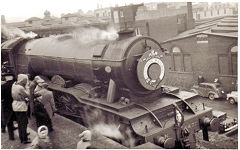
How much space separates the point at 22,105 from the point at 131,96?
9.01ft

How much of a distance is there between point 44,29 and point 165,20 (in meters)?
11.7

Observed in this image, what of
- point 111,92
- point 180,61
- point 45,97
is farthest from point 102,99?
point 180,61

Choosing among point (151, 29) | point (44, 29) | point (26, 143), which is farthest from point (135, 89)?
point (151, 29)

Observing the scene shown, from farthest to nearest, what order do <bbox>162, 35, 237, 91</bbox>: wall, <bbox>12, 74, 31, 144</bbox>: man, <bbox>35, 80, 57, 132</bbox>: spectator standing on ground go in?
<bbox>162, 35, 237, 91</bbox>: wall → <bbox>35, 80, 57, 132</bbox>: spectator standing on ground → <bbox>12, 74, 31, 144</bbox>: man

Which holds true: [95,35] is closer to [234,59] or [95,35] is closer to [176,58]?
[234,59]

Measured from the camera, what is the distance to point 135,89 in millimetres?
6949

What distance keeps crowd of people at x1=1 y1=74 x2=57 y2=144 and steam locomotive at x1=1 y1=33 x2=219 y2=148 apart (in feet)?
3.43

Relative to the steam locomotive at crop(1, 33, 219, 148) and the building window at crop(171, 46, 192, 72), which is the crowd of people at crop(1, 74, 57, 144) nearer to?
the steam locomotive at crop(1, 33, 219, 148)

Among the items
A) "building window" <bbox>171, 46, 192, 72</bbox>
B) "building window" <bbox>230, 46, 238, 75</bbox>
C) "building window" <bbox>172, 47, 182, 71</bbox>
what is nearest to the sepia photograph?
"building window" <bbox>230, 46, 238, 75</bbox>

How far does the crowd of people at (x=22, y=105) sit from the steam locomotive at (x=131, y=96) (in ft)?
3.43

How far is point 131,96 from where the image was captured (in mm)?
6934

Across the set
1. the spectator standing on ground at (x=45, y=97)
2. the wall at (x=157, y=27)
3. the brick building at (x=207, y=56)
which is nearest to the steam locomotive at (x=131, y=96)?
the spectator standing on ground at (x=45, y=97)

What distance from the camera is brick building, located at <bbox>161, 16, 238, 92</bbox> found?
14.5m

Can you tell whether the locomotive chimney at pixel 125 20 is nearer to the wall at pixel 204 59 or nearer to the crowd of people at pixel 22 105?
the crowd of people at pixel 22 105
